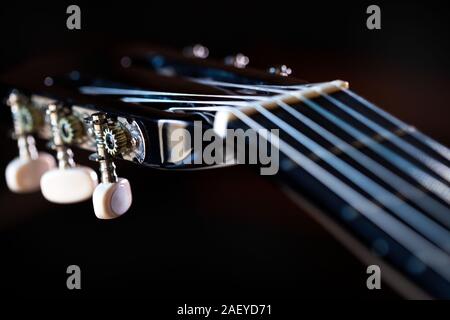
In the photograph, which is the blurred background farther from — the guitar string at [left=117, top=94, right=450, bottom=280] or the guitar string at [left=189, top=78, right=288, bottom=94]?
Result: the guitar string at [left=117, top=94, right=450, bottom=280]

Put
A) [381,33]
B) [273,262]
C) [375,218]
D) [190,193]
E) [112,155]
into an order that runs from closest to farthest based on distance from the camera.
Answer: [375,218], [112,155], [381,33], [273,262], [190,193]

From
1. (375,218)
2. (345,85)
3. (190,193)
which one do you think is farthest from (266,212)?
(375,218)

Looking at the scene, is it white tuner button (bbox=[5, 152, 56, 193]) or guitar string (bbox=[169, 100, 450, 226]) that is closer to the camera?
guitar string (bbox=[169, 100, 450, 226])

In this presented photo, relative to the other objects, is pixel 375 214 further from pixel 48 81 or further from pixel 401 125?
pixel 48 81

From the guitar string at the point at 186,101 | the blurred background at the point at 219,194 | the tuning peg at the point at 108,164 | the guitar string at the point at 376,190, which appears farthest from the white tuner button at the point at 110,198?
the blurred background at the point at 219,194

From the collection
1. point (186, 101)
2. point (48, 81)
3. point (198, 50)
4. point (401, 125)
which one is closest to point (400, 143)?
point (401, 125)

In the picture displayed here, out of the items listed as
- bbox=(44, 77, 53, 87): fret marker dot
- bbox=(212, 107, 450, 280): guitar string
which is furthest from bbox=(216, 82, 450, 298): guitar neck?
bbox=(44, 77, 53, 87): fret marker dot

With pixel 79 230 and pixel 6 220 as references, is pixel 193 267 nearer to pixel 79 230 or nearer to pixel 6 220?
pixel 79 230
